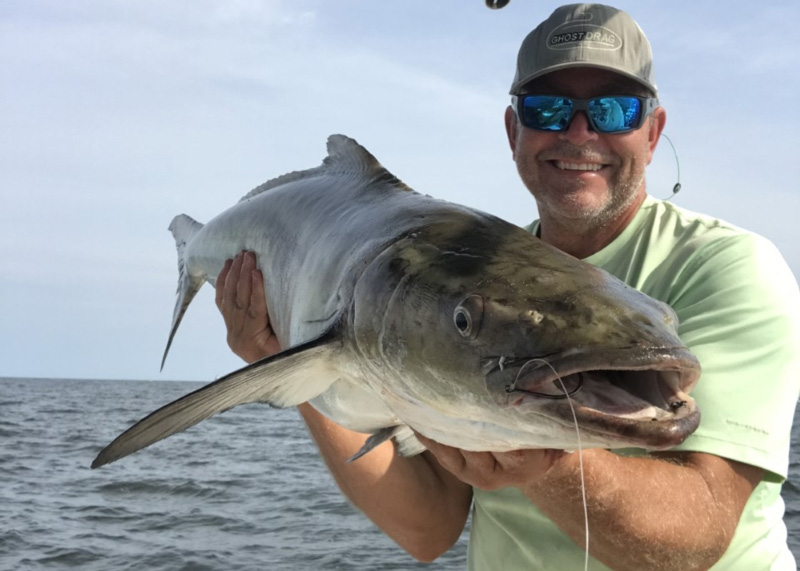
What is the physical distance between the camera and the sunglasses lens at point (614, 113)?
3.15 metres

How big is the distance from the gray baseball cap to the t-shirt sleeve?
→ 1.02 meters

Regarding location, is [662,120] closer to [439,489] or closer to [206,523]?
[439,489]

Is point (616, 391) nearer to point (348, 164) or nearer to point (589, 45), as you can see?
point (348, 164)

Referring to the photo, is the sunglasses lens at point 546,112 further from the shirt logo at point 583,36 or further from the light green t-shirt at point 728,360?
the light green t-shirt at point 728,360

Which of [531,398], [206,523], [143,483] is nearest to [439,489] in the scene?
[531,398]

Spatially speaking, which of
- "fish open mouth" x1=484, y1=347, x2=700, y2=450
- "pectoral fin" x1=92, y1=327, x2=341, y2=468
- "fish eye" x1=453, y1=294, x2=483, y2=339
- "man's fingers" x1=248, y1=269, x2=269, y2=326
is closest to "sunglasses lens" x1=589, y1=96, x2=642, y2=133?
"man's fingers" x1=248, y1=269, x2=269, y2=326

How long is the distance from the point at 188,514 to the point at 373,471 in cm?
840

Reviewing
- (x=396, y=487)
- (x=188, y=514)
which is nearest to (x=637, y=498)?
(x=396, y=487)

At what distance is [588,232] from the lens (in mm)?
3137

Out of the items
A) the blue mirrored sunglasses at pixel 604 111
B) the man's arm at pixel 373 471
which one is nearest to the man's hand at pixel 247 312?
the man's arm at pixel 373 471

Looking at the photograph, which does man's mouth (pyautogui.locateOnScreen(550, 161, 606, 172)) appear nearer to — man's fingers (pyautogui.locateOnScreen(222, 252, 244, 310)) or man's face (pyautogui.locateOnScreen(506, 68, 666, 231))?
man's face (pyautogui.locateOnScreen(506, 68, 666, 231))

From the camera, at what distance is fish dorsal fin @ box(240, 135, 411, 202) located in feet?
9.63

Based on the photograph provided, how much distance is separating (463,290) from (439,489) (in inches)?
61.8

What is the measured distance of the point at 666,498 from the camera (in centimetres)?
195
